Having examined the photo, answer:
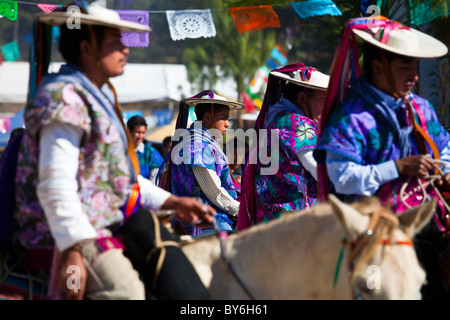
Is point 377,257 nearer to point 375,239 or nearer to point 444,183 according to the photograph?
point 375,239

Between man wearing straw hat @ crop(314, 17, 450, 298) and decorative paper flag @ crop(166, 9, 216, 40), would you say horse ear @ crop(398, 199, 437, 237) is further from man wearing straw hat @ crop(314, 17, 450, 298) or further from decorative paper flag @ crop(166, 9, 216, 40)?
decorative paper flag @ crop(166, 9, 216, 40)

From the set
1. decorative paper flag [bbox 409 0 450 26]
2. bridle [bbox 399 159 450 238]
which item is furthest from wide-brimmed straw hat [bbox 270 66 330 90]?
decorative paper flag [bbox 409 0 450 26]

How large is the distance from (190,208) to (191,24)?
5.79m

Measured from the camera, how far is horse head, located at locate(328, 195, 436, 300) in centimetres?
228

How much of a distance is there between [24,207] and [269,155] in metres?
2.36

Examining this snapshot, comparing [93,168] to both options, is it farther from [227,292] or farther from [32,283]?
[227,292]

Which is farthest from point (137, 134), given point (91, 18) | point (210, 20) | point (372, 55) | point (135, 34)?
point (91, 18)

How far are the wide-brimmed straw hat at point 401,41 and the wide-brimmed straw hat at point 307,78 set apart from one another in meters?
1.41

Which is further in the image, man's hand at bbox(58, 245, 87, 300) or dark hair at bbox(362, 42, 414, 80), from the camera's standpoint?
dark hair at bbox(362, 42, 414, 80)

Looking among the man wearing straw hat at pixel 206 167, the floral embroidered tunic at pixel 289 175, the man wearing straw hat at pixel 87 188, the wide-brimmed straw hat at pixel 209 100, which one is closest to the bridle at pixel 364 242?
the man wearing straw hat at pixel 87 188

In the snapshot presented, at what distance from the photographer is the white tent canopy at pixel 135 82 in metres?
21.8

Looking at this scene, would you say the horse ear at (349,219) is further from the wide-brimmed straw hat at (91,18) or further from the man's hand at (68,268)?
the wide-brimmed straw hat at (91,18)
